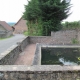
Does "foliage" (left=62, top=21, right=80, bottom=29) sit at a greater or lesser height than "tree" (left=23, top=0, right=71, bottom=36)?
lesser

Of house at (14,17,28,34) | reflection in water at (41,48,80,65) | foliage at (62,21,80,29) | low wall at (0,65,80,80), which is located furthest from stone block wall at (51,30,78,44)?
Answer: house at (14,17,28,34)

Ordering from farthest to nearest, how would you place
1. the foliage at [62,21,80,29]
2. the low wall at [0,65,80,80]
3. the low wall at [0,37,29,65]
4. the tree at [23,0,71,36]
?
the foliage at [62,21,80,29]
the tree at [23,0,71,36]
the low wall at [0,37,29,65]
the low wall at [0,65,80,80]

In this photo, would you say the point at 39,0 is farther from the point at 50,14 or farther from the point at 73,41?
the point at 73,41

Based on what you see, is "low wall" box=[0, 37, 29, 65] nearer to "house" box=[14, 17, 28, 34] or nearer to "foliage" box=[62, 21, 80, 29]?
"foliage" box=[62, 21, 80, 29]

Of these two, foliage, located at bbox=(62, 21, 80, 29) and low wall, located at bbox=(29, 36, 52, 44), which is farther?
foliage, located at bbox=(62, 21, 80, 29)

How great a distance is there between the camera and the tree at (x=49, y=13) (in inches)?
601

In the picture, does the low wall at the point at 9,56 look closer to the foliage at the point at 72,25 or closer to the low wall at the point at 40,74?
the low wall at the point at 40,74

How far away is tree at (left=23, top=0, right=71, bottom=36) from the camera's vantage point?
1526 centimetres

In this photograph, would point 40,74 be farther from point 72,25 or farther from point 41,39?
point 72,25

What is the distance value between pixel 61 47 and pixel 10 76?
10.5 meters

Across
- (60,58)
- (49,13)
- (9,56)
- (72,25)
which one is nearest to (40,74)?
(9,56)

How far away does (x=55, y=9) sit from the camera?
50.6ft

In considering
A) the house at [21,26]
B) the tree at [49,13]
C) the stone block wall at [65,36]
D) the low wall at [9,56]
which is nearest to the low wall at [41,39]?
the stone block wall at [65,36]

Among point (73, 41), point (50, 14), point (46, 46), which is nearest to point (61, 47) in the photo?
point (46, 46)
